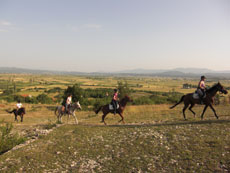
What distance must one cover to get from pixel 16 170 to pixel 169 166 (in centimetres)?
621

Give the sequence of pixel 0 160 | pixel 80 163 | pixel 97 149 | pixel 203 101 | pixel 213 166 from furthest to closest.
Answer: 1. pixel 203 101
2. pixel 97 149
3. pixel 0 160
4. pixel 80 163
5. pixel 213 166

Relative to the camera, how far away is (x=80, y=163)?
26.9 ft

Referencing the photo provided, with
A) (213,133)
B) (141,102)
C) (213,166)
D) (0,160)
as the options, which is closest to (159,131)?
(213,133)

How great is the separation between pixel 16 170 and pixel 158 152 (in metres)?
6.11

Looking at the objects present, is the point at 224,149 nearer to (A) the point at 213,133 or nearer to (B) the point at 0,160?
(A) the point at 213,133

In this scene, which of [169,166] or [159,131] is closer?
[169,166]

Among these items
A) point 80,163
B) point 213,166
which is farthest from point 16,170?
point 213,166

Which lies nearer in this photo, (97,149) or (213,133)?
(97,149)

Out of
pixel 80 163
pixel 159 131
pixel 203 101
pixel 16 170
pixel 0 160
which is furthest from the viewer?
pixel 203 101

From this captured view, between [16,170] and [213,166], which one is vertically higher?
[213,166]

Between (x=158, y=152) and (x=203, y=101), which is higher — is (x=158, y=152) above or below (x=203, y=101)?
below

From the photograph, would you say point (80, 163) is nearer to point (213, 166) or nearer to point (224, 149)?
point (213, 166)

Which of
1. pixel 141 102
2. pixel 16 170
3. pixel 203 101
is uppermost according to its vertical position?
pixel 203 101

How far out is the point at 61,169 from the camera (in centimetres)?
773
